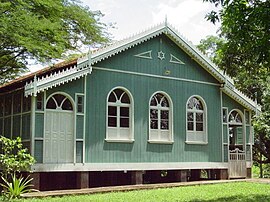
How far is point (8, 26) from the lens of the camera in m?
15.5

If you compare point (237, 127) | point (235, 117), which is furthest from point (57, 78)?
point (237, 127)

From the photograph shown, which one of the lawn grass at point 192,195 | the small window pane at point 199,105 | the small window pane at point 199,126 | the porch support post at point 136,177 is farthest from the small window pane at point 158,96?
the lawn grass at point 192,195

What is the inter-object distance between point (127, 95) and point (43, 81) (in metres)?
3.88

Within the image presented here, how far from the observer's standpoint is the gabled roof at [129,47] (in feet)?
48.4

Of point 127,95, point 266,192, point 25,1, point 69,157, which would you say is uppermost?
point 25,1

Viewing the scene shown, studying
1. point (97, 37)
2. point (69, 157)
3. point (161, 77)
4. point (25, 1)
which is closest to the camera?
point (69, 157)

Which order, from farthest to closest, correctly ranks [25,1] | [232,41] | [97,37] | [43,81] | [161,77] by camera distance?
[97,37] < [161,77] < [25,1] < [43,81] < [232,41]

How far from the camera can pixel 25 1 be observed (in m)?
16.8

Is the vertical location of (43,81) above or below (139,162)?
above

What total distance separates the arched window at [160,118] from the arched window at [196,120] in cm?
101

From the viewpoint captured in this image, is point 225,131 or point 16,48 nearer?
point 16,48

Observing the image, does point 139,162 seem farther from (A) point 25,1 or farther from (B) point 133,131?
(A) point 25,1

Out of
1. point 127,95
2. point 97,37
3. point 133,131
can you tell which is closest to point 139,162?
point 133,131

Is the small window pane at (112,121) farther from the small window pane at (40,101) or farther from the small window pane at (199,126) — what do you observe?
the small window pane at (199,126)
